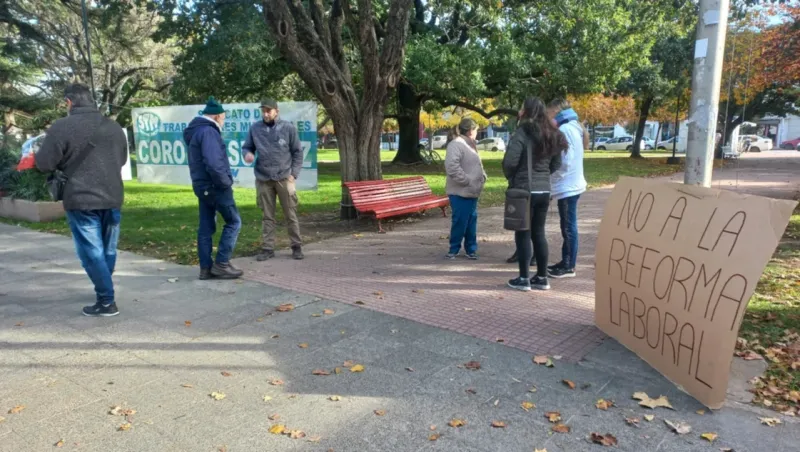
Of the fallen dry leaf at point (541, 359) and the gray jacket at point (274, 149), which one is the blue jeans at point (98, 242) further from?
the fallen dry leaf at point (541, 359)

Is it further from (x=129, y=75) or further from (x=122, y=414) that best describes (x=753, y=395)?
(x=129, y=75)

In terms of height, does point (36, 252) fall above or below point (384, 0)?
below

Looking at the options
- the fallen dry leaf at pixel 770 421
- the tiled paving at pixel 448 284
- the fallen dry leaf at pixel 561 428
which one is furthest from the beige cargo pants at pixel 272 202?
the fallen dry leaf at pixel 770 421

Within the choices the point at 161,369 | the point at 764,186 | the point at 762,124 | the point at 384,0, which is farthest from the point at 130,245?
the point at 762,124

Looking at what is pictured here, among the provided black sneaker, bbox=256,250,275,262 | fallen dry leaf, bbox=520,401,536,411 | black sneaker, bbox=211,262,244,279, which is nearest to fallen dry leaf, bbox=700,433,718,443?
fallen dry leaf, bbox=520,401,536,411

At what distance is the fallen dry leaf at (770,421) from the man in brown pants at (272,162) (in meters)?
5.16

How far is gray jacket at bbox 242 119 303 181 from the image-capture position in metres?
6.63

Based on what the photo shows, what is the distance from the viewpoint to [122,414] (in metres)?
3.21

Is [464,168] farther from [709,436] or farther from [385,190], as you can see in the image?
[709,436]

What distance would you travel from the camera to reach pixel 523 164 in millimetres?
5148

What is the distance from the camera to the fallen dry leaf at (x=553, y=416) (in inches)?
122

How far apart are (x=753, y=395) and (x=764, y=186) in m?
13.7

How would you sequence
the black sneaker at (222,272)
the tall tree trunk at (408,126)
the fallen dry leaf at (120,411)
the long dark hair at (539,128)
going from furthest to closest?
the tall tree trunk at (408,126)
the black sneaker at (222,272)
the long dark hair at (539,128)
the fallen dry leaf at (120,411)

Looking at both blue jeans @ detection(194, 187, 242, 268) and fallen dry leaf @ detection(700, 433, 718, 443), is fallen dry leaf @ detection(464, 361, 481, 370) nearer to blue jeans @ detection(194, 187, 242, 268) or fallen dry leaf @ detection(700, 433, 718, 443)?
fallen dry leaf @ detection(700, 433, 718, 443)
